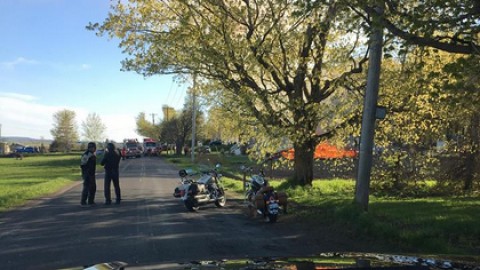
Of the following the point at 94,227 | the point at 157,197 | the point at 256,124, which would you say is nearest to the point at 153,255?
the point at 94,227

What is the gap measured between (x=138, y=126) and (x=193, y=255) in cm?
11436

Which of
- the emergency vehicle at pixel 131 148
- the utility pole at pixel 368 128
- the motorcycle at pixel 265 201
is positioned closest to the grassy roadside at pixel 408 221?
the utility pole at pixel 368 128

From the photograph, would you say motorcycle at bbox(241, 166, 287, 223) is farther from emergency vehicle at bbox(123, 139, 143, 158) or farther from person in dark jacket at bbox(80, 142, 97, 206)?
emergency vehicle at bbox(123, 139, 143, 158)

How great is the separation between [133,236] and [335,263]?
666cm

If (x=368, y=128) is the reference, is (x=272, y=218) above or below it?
below

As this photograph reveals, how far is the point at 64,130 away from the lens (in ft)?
361

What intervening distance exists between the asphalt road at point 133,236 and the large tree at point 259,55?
4.19 metres

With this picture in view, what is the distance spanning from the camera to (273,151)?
19891 mm

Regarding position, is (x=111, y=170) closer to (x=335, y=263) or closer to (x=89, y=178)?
(x=89, y=178)

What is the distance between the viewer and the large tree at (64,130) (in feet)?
358

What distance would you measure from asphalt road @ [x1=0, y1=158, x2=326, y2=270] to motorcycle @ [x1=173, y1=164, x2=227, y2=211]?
0.27m

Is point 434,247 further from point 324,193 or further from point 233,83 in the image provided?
point 233,83

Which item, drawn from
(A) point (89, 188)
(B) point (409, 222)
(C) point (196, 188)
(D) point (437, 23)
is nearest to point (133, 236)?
(C) point (196, 188)

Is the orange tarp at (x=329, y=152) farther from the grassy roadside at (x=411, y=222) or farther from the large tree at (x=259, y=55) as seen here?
the grassy roadside at (x=411, y=222)
